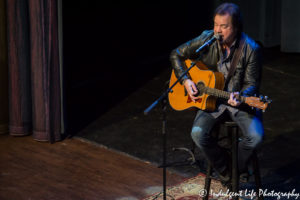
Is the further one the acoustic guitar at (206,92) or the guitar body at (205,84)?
the guitar body at (205,84)

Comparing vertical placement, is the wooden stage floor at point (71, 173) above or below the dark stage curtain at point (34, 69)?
below

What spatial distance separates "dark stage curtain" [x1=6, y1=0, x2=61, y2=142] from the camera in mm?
5414

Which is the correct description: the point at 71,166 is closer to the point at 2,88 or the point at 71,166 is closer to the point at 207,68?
the point at 2,88

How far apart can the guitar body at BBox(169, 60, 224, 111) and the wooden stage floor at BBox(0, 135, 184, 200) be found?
74cm

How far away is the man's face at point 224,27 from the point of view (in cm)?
409

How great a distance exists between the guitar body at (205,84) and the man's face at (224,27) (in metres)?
0.29

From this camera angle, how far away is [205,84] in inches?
170

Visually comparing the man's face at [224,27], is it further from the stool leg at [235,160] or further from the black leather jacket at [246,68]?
the stool leg at [235,160]

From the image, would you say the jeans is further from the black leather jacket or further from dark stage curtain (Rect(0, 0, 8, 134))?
dark stage curtain (Rect(0, 0, 8, 134))

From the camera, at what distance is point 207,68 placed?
4.45 metres

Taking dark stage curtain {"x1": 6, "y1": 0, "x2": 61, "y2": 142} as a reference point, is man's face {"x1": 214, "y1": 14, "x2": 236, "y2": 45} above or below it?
above

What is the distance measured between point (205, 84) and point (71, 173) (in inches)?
61.3

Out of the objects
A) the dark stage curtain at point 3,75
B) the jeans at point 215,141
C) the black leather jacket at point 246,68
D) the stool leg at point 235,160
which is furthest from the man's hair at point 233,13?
the dark stage curtain at point 3,75

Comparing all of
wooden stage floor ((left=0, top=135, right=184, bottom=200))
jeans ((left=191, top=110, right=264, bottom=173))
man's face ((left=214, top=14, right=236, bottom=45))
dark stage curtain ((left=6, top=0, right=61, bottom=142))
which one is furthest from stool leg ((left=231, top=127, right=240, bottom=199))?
dark stage curtain ((left=6, top=0, right=61, bottom=142))
